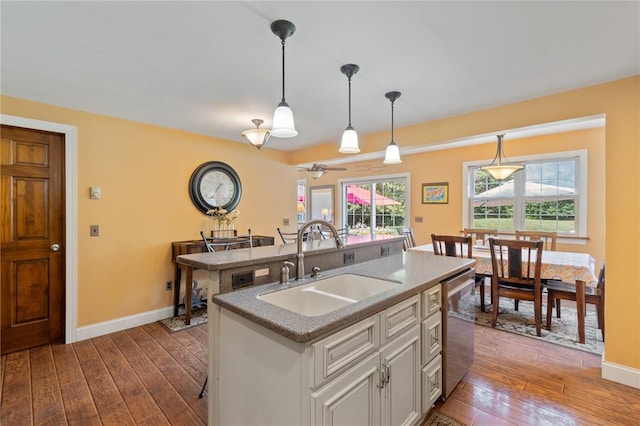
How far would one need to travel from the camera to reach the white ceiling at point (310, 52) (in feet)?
4.90

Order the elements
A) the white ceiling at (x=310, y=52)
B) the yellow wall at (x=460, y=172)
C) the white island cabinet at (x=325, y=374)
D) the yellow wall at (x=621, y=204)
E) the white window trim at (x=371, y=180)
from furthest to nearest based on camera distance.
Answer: the white window trim at (x=371, y=180) → the yellow wall at (x=460, y=172) → the yellow wall at (x=621, y=204) → the white ceiling at (x=310, y=52) → the white island cabinet at (x=325, y=374)

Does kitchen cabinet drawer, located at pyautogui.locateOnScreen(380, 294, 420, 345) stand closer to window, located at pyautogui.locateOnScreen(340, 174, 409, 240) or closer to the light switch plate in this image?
the light switch plate

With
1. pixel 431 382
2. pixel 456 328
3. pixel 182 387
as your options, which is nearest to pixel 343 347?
pixel 431 382

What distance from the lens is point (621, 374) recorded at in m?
2.21

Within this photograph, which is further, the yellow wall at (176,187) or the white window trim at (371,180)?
the white window trim at (371,180)

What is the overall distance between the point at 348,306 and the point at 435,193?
4774 millimetres

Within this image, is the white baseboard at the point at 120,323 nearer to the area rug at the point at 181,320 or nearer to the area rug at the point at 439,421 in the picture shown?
the area rug at the point at 181,320

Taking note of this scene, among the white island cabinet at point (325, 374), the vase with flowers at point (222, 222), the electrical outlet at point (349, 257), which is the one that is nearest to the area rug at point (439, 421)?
the white island cabinet at point (325, 374)

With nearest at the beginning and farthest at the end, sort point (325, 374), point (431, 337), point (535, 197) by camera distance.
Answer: point (325, 374)
point (431, 337)
point (535, 197)

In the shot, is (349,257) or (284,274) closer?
(284,274)

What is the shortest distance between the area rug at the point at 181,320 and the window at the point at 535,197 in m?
4.41

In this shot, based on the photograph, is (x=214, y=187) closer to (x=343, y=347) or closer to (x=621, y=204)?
(x=343, y=347)

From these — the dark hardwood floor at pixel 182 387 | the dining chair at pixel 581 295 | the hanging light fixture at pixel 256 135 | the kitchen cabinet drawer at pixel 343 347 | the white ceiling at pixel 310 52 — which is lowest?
the dark hardwood floor at pixel 182 387

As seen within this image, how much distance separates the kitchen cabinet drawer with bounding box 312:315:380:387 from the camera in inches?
43.7
